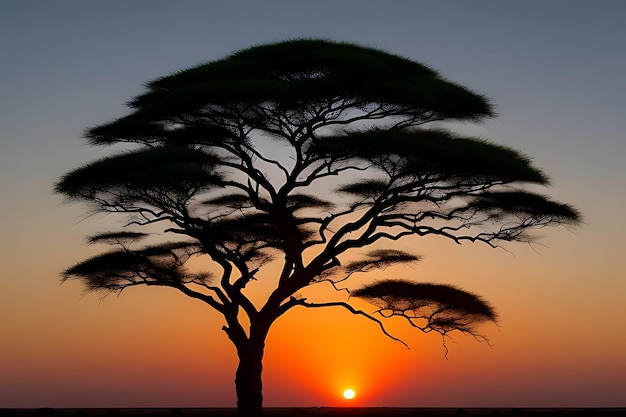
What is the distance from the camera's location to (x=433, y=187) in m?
20.9

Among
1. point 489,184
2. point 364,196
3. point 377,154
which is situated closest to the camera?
point 377,154

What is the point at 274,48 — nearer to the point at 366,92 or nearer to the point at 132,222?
the point at 366,92

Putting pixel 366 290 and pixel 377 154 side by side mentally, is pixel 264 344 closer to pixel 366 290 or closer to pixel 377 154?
pixel 366 290

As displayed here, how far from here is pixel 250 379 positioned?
2131 centimetres

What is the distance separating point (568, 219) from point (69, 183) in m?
11.2

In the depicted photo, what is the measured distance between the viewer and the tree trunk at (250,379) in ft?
69.7

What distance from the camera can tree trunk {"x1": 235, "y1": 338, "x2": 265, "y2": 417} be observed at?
21234mm

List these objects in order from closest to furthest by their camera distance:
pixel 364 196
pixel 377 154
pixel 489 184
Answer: pixel 377 154, pixel 489 184, pixel 364 196

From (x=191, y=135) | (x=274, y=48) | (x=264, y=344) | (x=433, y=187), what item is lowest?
(x=264, y=344)

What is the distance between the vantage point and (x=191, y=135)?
21562 mm

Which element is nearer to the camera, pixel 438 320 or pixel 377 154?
pixel 377 154

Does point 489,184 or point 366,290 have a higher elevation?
point 489,184

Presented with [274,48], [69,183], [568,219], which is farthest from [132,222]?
[568,219]

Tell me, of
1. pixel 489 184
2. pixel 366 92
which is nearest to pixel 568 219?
pixel 489 184
